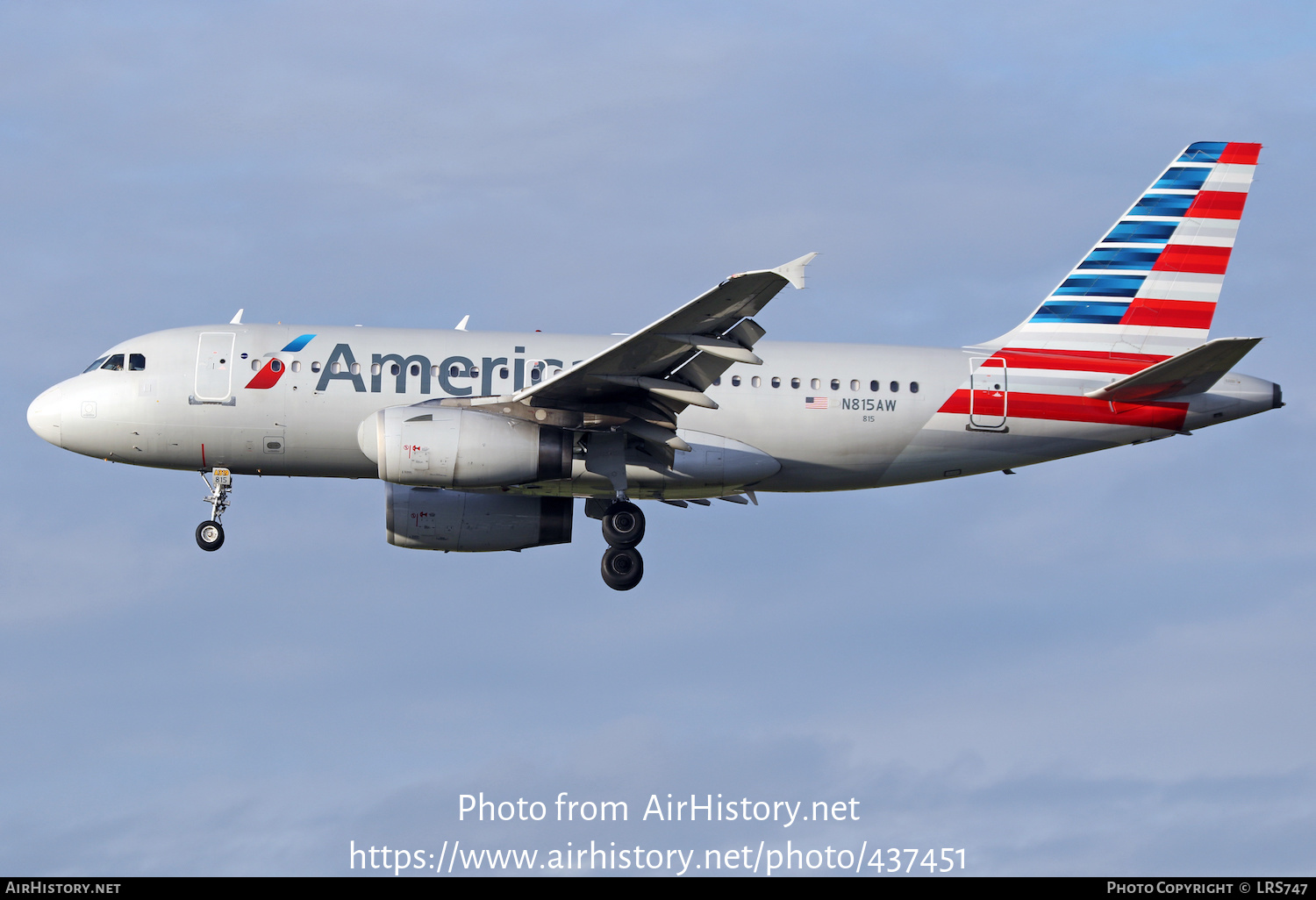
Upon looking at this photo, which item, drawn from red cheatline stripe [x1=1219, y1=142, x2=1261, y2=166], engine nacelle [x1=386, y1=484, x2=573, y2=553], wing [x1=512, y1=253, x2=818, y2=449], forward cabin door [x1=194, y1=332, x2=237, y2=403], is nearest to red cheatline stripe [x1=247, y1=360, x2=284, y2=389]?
forward cabin door [x1=194, y1=332, x2=237, y2=403]

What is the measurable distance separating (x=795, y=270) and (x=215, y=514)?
14.1m

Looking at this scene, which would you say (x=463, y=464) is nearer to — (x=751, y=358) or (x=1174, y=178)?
(x=751, y=358)

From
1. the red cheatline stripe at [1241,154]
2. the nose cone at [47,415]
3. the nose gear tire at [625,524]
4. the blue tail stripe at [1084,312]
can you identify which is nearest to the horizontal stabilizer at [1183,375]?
the blue tail stripe at [1084,312]

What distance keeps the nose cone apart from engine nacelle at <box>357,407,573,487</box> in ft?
23.0

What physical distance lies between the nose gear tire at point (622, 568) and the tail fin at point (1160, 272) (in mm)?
8996

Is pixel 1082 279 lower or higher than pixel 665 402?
higher

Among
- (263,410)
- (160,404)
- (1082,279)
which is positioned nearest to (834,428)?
(1082,279)

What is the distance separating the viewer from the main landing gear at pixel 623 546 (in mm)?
31859

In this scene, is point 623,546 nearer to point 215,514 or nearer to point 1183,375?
point 215,514

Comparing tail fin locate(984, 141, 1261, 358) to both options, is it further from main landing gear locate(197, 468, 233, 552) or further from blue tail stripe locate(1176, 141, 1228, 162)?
main landing gear locate(197, 468, 233, 552)

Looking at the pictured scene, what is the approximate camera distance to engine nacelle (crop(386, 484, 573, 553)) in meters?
33.5

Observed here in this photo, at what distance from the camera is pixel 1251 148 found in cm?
3528

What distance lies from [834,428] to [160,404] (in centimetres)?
1356

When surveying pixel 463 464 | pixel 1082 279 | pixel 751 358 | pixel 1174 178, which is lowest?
pixel 463 464
